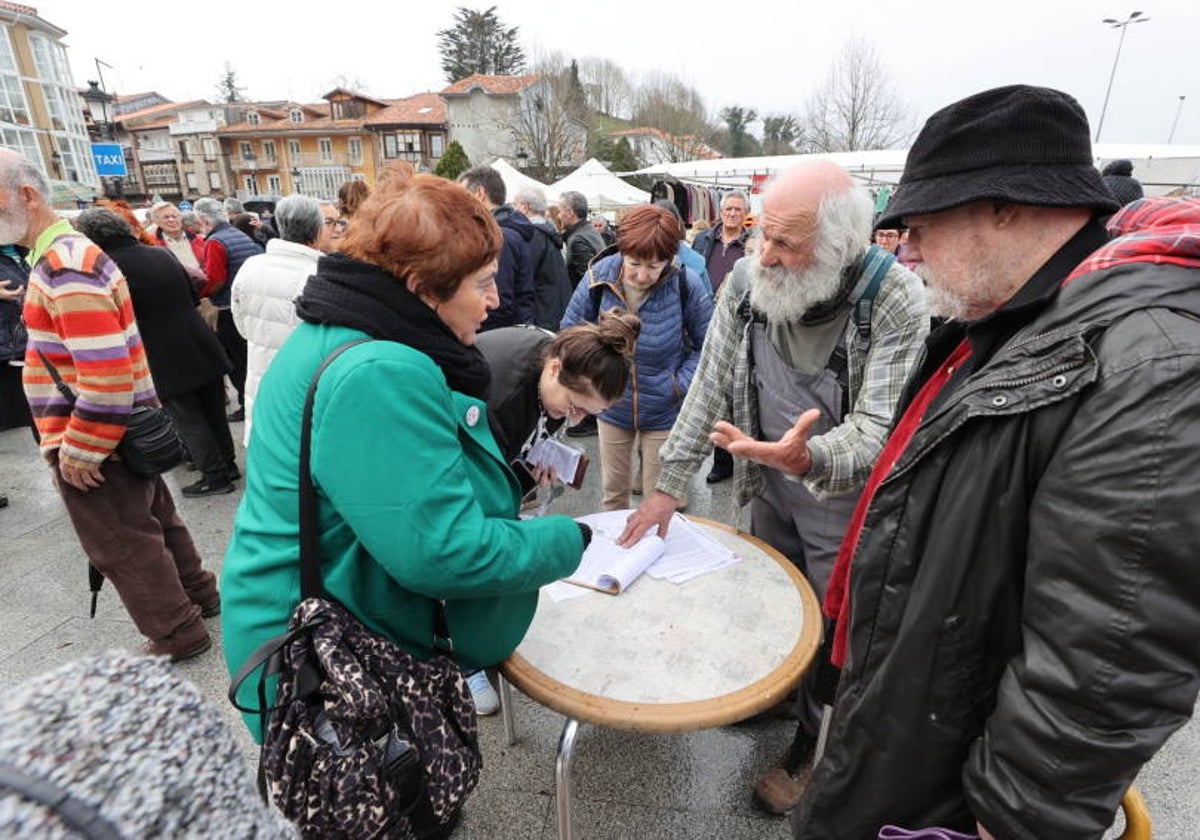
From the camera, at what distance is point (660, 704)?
4.60 feet

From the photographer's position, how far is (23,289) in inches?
159

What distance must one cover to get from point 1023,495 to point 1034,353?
0.22 metres

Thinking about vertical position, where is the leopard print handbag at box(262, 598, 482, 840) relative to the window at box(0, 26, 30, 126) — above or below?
below

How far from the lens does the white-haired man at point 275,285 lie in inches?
129

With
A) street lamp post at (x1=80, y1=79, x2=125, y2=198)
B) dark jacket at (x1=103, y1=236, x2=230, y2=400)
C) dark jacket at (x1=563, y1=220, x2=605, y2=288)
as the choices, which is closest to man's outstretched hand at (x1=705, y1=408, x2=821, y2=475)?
dark jacket at (x1=103, y1=236, x2=230, y2=400)

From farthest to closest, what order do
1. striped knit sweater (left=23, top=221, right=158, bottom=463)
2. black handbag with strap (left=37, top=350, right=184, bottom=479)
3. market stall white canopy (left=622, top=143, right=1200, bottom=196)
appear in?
1. market stall white canopy (left=622, top=143, right=1200, bottom=196)
2. black handbag with strap (left=37, top=350, right=184, bottom=479)
3. striped knit sweater (left=23, top=221, right=158, bottom=463)

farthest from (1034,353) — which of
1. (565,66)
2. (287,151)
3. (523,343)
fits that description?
(287,151)

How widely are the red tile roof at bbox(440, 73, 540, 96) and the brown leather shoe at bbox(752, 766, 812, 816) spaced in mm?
44468

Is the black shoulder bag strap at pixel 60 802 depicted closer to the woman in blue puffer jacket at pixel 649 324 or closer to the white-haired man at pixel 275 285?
the woman in blue puffer jacket at pixel 649 324

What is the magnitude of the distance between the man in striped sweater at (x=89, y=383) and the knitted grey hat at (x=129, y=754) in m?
2.38

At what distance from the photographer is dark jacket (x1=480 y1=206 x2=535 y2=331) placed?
4.50 metres

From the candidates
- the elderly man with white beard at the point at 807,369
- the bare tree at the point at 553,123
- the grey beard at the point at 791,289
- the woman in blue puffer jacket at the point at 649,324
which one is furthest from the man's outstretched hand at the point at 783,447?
the bare tree at the point at 553,123

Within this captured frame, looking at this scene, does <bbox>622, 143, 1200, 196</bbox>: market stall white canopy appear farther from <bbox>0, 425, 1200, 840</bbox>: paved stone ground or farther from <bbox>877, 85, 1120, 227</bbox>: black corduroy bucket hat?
<bbox>877, 85, 1120, 227</bbox>: black corduroy bucket hat

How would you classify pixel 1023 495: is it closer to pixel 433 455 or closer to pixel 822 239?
pixel 433 455
